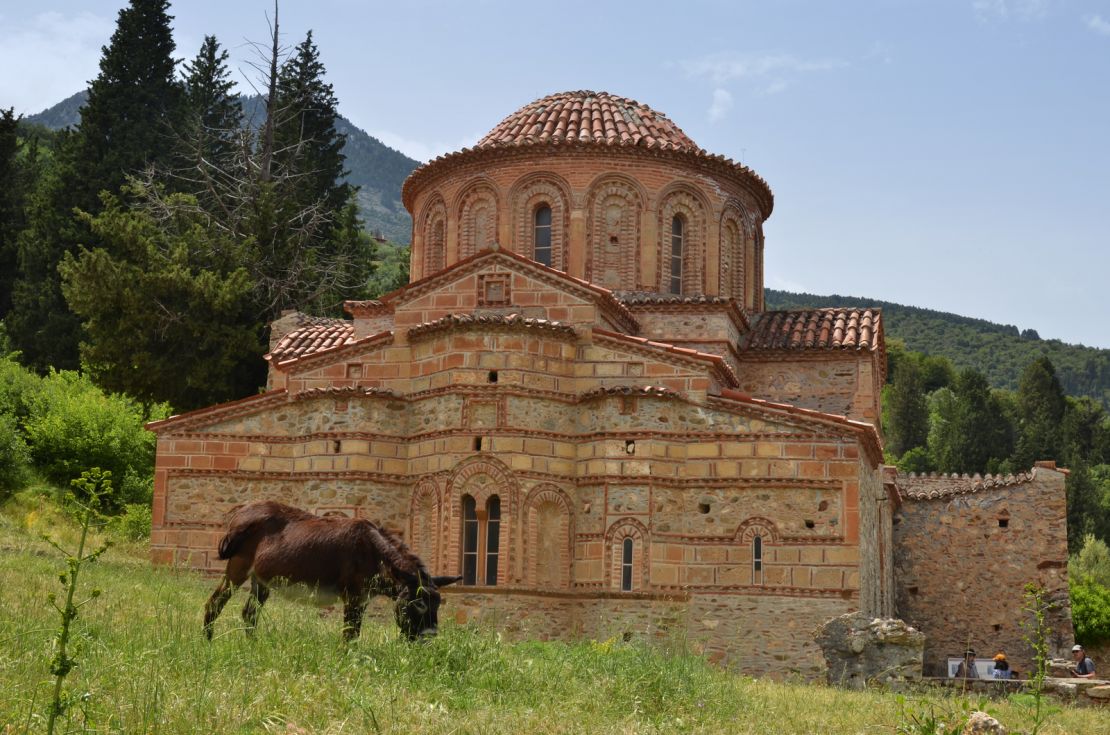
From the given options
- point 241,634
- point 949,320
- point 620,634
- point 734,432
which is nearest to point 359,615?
point 241,634

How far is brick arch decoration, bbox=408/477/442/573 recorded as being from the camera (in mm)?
15609

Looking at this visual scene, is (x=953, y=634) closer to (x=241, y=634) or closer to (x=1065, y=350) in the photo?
(x=241, y=634)

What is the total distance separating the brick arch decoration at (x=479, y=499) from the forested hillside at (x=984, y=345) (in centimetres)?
6277

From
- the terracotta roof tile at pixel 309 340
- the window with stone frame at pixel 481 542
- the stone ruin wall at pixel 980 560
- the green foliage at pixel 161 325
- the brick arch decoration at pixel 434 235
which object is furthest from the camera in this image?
the stone ruin wall at pixel 980 560

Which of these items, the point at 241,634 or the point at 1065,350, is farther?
the point at 1065,350

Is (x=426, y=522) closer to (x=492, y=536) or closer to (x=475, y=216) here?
(x=492, y=536)

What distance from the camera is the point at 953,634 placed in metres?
22.9

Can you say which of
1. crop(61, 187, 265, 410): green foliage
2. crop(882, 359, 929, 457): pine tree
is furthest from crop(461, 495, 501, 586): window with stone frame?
crop(882, 359, 929, 457): pine tree

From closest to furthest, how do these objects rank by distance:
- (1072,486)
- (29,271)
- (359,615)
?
(359,615) → (29,271) → (1072,486)

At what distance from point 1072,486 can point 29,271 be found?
3398 cm

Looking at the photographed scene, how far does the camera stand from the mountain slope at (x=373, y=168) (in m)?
110

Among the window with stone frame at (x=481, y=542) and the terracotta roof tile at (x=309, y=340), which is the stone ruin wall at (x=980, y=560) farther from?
the terracotta roof tile at (x=309, y=340)

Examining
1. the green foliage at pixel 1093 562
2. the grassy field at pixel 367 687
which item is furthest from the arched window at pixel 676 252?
the green foliage at pixel 1093 562

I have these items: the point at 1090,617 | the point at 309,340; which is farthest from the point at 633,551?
the point at 1090,617
